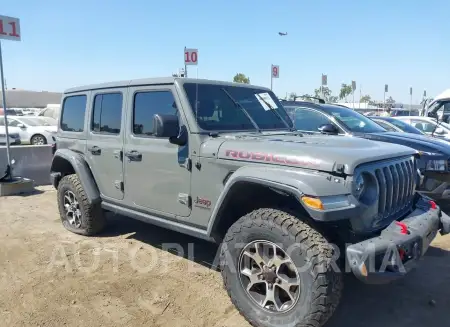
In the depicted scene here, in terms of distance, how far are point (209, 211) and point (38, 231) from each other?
122 inches

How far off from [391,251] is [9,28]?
7.78 meters

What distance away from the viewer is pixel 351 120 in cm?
692

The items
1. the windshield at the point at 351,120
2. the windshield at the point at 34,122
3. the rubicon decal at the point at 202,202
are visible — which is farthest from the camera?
the windshield at the point at 34,122

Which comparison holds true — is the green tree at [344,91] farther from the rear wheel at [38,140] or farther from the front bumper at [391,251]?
the front bumper at [391,251]

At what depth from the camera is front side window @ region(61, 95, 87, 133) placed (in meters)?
5.14

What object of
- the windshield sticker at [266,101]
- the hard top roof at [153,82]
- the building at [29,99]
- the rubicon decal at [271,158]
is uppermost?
the building at [29,99]

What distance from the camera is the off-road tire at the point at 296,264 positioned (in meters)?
2.69

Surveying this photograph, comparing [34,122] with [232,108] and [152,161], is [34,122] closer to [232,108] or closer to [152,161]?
[152,161]

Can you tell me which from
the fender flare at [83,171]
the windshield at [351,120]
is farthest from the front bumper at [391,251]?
the windshield at [351,120]

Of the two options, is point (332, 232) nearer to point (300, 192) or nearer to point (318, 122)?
point (300, 192)

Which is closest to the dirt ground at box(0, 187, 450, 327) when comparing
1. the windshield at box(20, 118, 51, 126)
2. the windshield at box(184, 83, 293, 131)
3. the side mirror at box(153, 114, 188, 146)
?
the side mirror at box(153, 114, 188, 146)

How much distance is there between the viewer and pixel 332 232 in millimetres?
3057

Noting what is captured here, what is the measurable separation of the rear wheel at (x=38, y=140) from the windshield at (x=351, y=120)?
46.4 ft

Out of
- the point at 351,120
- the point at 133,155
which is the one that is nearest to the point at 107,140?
the point at 133,155
